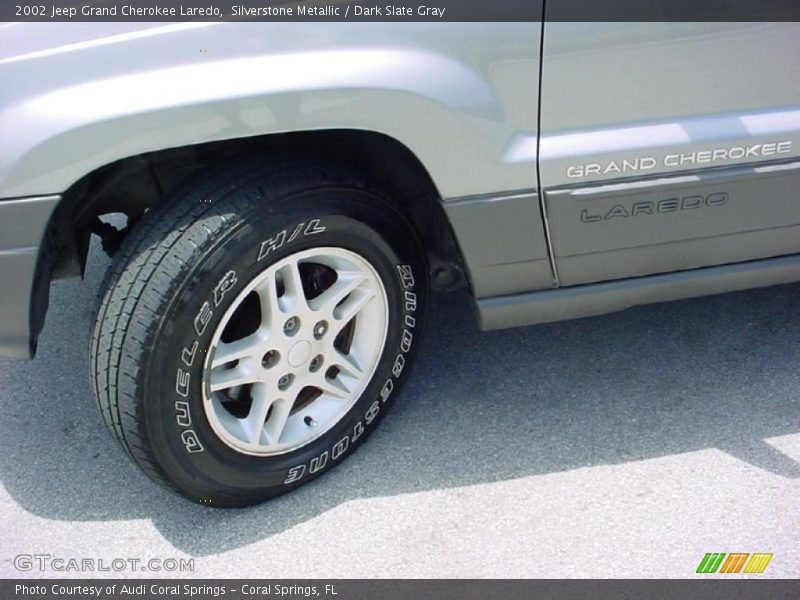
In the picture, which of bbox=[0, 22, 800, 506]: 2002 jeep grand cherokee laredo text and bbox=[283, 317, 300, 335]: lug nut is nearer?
bbox=[0, 22, 800, 506]: 2002 jeep grand cherokee laredo text

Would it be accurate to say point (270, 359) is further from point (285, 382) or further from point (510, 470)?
point (510, 470)

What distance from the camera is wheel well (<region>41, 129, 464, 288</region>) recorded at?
2.18 metres

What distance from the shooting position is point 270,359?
7.74 ft

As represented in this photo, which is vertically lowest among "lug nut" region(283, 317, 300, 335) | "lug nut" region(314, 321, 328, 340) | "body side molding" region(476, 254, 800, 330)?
"lug nut" region(314, 321, 328, 340)

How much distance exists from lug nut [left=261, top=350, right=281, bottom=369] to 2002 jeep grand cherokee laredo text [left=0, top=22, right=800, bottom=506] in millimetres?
14

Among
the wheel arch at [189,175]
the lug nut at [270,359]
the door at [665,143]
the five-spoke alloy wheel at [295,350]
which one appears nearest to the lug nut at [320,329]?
the five-spoke alloy wheel at [295,350]

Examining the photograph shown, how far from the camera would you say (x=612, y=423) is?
2.70 metres

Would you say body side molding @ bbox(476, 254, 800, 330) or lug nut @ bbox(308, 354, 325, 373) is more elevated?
body side molding @ bbox(476, 254, 800, 330)

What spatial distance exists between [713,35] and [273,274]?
1.21 meters

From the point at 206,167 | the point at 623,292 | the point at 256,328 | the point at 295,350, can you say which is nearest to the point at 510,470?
the point at 623,292

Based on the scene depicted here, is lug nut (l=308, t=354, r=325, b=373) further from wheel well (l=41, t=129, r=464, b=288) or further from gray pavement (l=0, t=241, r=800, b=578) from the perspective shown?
wheel well (l=41, t=129, r=464, b=288)

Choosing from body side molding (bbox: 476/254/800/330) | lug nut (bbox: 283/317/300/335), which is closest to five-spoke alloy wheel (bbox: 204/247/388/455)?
lug nut (bbox: 283/317/300/335)

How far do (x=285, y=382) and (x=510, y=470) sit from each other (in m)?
0.70

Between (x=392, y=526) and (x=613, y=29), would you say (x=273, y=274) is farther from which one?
(x=613, y=29)
